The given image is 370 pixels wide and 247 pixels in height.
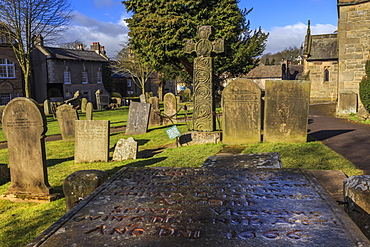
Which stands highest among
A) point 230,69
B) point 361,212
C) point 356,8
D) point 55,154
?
point 356,8

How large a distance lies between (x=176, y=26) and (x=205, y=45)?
11025 mm

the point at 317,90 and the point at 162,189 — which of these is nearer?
the point at 162,189

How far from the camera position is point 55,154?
36.7 feet

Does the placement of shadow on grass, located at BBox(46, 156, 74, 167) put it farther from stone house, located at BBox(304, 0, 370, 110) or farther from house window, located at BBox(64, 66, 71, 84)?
house window, located at BBox(64, 66, 71, 84)

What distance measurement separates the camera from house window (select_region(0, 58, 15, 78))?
3350 cm

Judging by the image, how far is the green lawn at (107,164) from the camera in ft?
16.0

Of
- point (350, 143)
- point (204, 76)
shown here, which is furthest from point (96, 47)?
point (350, 143)

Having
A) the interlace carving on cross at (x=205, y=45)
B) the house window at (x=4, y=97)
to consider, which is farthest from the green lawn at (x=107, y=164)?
the house window at (x=4, y=97)

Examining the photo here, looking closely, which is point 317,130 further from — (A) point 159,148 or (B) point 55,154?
(B) point 55,154

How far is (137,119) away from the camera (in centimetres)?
1497

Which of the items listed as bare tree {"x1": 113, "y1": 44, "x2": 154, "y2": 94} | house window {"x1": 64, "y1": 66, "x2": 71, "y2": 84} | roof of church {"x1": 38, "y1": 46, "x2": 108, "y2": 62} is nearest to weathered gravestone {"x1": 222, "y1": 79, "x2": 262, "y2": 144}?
bare tree {"x1": 113, "y1": 44, "x2": 154, "y2": 94}

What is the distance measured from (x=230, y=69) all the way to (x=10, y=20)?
17.2 m

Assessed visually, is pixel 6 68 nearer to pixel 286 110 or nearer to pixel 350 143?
pixel 286 110

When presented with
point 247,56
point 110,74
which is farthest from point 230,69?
point 110,74
